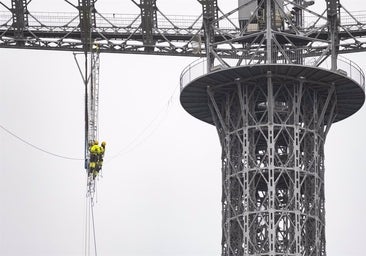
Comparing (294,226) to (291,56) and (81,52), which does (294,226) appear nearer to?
(291,56)

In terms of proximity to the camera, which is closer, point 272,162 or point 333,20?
point 272,162

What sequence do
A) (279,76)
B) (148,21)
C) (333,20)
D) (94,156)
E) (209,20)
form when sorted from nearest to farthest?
1. (94,156)
2. (279,76)
3. (333,20)
4. (209,20)
5. (148,21)

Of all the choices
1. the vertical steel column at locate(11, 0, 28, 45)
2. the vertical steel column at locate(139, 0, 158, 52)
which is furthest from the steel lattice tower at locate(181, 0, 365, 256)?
the vertical steel column at locate(11, 0, 28, 45)

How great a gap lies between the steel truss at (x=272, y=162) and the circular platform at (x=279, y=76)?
419mm

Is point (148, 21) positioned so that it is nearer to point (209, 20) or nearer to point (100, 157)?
point (209, 20)

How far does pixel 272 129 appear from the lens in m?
148

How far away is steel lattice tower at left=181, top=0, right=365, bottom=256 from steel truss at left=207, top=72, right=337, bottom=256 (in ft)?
0.27

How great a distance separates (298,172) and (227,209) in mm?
6953

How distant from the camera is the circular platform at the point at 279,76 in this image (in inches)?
5787

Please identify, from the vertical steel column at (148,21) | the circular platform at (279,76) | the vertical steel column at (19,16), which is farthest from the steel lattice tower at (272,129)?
the vertical steel column at (19,16)

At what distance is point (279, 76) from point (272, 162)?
7.32m

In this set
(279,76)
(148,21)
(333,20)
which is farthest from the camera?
(148,21)

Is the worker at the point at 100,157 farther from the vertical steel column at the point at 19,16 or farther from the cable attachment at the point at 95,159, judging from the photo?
the vertical steel column at the point at 19,16

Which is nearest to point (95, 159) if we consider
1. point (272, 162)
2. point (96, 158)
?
point (96, 158)
